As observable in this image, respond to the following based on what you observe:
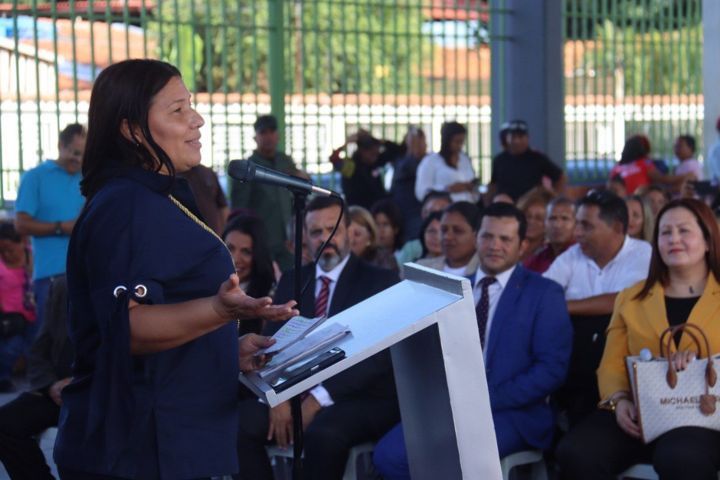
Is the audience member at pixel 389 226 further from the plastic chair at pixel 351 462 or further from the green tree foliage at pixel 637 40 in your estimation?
the green tree foliage at pixel 637 40

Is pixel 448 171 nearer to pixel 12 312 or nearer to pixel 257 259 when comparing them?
pixel 12 312

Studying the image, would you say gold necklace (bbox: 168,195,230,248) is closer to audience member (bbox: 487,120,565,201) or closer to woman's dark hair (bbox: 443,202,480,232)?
woman's dark hair (bbox: 443,202,480,232)

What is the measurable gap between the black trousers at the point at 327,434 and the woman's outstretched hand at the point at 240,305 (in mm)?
2357

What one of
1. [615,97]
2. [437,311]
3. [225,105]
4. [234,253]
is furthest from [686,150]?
[437,311]

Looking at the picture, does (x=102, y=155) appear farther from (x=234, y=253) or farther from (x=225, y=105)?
(x=225, y=105)

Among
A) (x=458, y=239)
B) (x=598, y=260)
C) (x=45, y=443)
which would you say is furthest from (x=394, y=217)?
(x=45, y=443)

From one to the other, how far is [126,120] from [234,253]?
3104 mm

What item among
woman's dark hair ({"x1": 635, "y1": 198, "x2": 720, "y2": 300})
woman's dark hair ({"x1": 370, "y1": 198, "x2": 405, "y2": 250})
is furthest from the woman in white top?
woman's dark hair ({"x1": 635, "y1": 198, "x2": 720, "y2": 300})

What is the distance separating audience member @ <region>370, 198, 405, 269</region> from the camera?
329 inches

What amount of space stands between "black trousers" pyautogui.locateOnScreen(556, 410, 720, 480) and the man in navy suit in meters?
0.20

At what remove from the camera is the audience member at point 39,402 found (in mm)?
5125

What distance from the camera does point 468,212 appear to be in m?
6.34

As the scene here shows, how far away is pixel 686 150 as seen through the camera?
13.1 m

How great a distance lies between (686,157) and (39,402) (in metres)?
9.25
